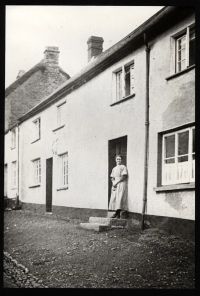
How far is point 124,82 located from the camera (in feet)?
35.1

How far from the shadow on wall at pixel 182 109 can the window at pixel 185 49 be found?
0.58 metres

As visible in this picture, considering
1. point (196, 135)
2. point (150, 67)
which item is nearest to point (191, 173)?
point (196, 135)

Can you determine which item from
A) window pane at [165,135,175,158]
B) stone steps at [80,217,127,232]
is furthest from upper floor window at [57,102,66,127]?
window pane at [165,135,175,158]

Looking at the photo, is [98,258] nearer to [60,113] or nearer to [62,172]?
[62,172]

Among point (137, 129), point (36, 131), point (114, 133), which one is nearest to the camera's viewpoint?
point (137, 129)

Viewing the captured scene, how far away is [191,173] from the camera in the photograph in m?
8.14

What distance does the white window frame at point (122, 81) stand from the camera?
410 inches

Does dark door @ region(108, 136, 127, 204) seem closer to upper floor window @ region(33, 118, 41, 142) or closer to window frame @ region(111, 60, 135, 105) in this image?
window frame @ region(111, 60, 135, 105)

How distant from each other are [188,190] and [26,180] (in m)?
7.76

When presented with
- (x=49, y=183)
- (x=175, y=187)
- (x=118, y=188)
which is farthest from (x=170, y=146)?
(x=49, y=183)

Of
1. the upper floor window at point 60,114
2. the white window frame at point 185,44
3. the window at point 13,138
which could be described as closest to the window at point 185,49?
the white window frame at point 185,44

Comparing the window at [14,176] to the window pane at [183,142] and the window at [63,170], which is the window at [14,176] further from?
the window pane at [183,142]

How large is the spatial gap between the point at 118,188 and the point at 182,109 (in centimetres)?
270

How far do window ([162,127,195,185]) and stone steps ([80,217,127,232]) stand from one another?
155cm
